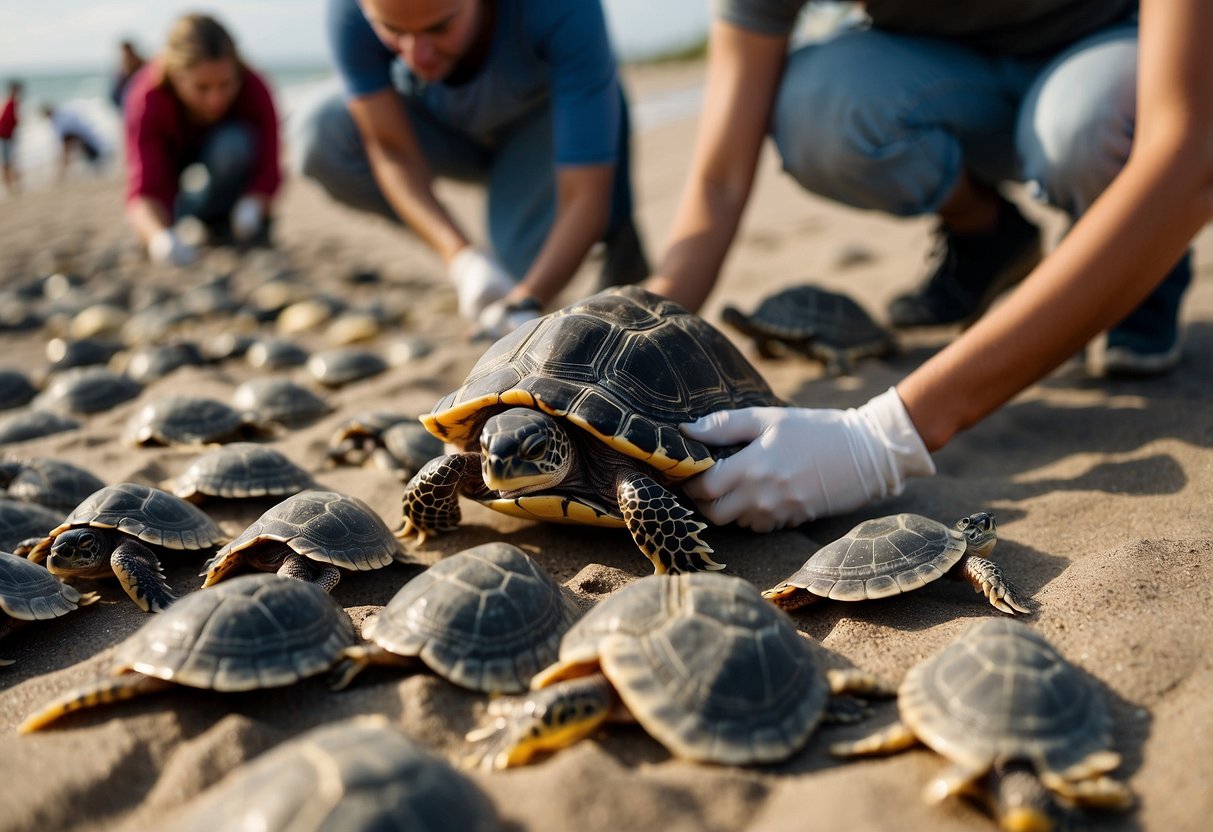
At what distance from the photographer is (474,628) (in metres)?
2.22

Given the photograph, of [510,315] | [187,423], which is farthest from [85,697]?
[510,315]

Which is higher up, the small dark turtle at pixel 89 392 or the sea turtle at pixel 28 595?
the sea turtle at pixel 28 595

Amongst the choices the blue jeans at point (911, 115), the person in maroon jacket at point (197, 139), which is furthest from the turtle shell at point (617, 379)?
the person in maroon jacket at point (197, 139)

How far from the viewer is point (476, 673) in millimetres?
2184

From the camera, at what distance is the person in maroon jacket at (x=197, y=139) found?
756cm

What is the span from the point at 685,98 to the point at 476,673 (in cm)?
2180

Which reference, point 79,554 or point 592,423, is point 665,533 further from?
point 79,554

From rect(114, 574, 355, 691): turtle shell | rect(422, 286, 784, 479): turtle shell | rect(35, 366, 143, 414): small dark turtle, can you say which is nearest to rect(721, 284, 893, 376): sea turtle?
rect(422, 286, 784, 479): turtle shell

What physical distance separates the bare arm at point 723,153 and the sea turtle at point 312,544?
72.1 inches

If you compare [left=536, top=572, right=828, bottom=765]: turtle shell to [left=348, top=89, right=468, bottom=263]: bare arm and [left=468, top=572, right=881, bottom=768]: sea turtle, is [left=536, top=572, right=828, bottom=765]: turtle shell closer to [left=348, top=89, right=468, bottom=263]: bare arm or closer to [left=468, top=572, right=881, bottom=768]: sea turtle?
[left=468, top=572, right=881, bottom=768]: sea turtle

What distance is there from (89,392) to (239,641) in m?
3.38

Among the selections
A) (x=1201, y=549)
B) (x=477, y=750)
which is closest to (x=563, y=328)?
(x=477, y=750)

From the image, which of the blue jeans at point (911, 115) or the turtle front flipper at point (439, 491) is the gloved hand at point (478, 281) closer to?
the blue jeans at point (911, 115)

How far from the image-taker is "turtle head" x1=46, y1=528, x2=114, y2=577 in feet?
9.30
